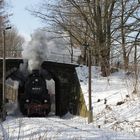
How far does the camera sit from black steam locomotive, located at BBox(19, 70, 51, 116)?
38.7 meters

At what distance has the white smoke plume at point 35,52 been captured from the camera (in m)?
40.9

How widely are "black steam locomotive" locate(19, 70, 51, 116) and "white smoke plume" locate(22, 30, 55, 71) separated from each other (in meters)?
1.02

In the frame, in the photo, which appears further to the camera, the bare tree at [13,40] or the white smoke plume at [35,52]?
the bare tree at [13,40]

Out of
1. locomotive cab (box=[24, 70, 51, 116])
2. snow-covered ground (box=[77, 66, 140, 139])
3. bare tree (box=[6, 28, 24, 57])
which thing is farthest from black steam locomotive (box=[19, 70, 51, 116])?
bare tree (box=[6, 28, 24, 57])

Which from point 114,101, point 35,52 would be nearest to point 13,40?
point 35,52

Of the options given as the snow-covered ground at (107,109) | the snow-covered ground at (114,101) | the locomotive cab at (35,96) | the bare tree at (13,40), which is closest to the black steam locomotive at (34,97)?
the locomotive cab at (35,96)

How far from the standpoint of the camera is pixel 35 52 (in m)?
41.5

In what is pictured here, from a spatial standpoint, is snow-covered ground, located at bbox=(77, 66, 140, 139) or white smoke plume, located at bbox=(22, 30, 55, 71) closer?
snow-covered ground, located at bbox=(77, 66, 140, 139)

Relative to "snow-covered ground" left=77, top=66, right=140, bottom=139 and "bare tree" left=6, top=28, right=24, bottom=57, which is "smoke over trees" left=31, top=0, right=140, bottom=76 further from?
"bare tree" left=6, top=28, right=24, bottom=57

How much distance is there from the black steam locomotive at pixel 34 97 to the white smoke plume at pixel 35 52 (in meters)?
1.02

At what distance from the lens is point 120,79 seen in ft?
129

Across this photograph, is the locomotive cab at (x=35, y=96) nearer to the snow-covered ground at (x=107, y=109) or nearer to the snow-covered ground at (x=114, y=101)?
the snow-covered ground at (x=107, y=109)

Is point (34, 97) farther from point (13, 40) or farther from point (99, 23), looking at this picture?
point (13, 40)

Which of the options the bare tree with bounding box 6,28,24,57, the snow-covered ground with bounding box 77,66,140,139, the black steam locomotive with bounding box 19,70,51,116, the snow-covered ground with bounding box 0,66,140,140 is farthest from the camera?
the bare tree with bounding box 6,28,24,57
